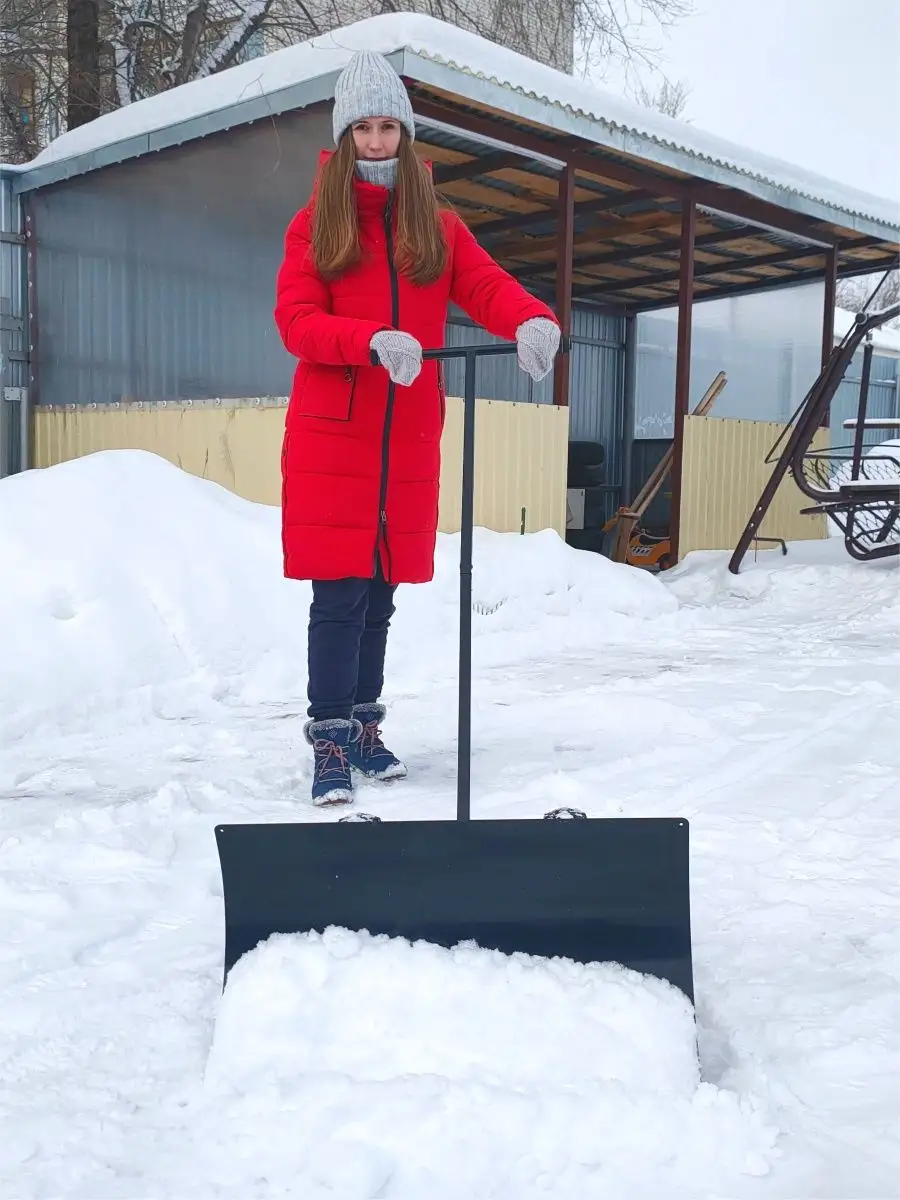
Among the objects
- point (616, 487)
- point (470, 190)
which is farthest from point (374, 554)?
point (616, 487)

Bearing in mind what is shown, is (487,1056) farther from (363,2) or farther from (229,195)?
(363,2)

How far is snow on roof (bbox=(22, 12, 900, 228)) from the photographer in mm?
4855

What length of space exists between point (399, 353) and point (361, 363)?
13cm

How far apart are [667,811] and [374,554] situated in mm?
873

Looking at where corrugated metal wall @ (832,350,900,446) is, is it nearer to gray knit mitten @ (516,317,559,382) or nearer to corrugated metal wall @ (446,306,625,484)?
corrugated metal wall @ (446,306,625,484)

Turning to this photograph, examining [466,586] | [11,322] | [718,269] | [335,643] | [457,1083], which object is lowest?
[457,1083]

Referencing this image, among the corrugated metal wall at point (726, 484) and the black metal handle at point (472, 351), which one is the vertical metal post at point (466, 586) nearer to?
the black metal handle at point (472, 351)

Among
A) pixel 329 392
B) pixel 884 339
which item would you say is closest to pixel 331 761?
pixel 329 392

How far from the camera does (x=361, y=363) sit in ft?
6.73

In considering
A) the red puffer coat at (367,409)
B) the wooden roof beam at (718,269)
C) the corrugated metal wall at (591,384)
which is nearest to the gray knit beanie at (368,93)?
the red puffer coat at (367,409)

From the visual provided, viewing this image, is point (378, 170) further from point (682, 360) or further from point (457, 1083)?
point (682, 360)

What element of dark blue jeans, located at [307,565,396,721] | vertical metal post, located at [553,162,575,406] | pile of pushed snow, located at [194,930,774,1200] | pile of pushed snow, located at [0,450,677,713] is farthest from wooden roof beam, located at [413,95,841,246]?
pile of pushed snow, located at [194,930,774,1200]

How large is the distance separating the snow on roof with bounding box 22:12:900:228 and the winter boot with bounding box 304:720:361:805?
11.4 ft

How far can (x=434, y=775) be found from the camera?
2691mm
